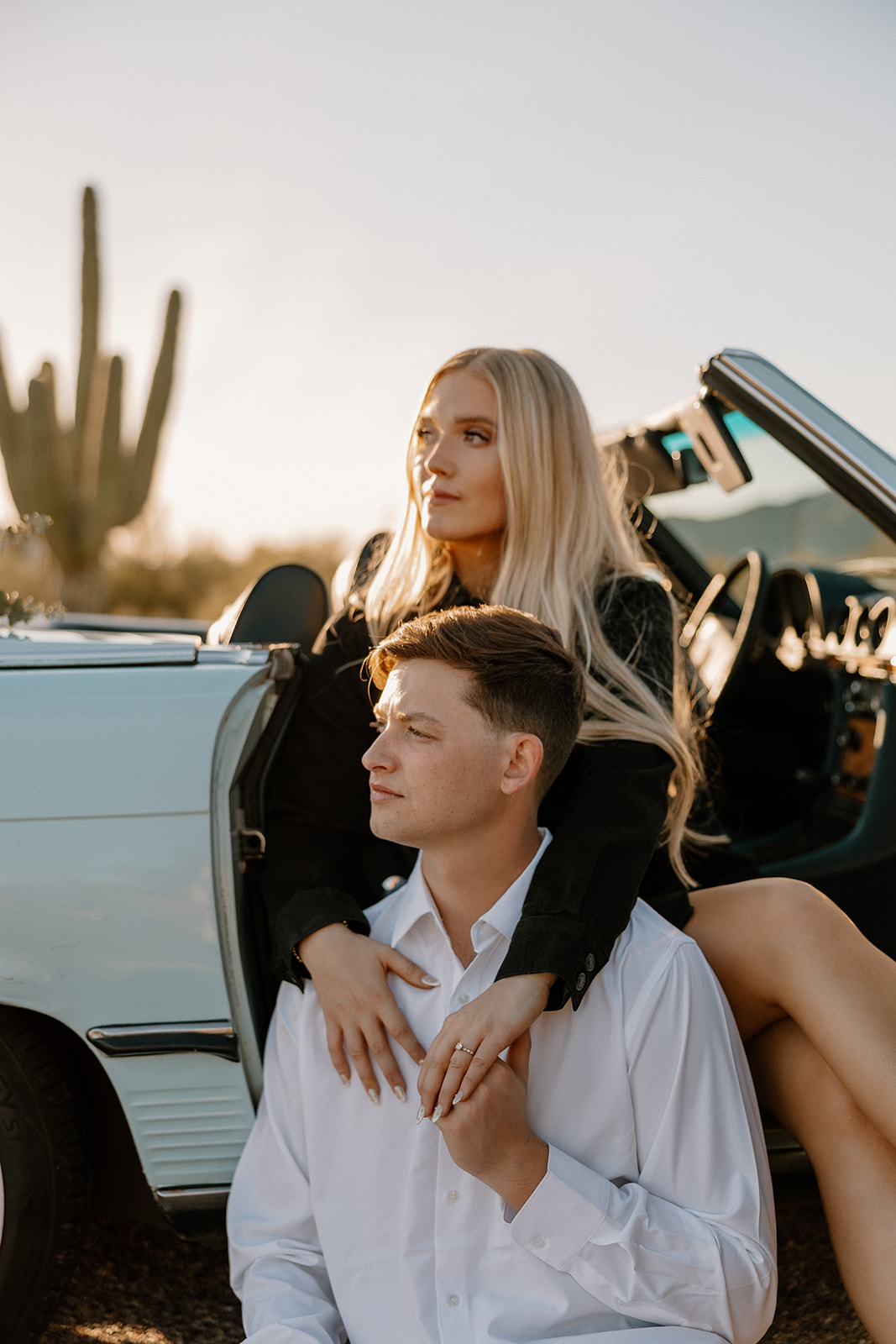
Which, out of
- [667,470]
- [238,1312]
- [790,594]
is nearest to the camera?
[238,1312]

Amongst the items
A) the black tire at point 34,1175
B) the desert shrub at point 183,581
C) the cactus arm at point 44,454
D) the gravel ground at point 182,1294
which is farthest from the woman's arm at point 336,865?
the desert shrub at point 183,581

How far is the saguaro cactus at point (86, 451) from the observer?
1396 cm

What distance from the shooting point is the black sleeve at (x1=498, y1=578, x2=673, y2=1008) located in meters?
1.58

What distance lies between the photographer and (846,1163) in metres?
1.69

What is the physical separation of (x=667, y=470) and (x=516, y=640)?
1.50m

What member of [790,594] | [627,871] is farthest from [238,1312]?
[790,594]

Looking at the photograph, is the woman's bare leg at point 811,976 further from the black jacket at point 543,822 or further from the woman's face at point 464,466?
the woman's face at point 464,466

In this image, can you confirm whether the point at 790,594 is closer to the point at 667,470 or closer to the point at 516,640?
the point at 667,470

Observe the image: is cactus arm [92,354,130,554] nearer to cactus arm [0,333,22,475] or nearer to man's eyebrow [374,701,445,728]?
cactus arm [0,333,22,475]

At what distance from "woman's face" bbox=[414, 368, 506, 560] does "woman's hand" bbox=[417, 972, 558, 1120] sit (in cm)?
97

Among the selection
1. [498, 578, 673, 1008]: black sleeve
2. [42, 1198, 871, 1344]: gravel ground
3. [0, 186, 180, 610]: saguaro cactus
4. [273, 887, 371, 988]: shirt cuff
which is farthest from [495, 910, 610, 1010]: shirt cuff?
[0, 186, 180, 610]: saguaro cactus

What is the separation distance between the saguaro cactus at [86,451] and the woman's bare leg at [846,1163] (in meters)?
13.7

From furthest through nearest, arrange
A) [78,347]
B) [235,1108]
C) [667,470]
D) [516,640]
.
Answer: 1. [78,347]
2. [667,470]
3. [235,1108]
4. [516,640]

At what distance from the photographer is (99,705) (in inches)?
70.0
